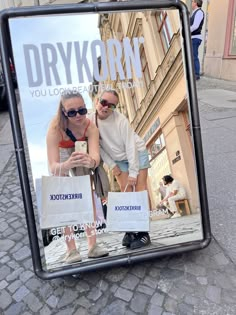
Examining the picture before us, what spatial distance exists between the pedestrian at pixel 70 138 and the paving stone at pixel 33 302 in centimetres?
49

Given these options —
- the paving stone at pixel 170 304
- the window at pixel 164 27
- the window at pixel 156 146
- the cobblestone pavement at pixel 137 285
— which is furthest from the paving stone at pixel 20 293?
the window at pixel 164 27

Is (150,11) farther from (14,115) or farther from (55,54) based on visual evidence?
(14,115)

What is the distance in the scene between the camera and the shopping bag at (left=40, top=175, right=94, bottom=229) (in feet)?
6.13

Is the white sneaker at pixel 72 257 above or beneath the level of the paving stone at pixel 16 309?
above

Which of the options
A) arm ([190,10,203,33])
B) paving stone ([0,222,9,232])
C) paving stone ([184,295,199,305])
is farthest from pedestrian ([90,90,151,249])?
arm ([190,10,203,33])

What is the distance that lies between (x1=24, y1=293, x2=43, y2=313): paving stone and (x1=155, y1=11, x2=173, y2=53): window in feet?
6.28

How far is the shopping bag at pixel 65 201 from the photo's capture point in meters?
1.87

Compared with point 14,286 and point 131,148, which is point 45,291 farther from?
point 131,148

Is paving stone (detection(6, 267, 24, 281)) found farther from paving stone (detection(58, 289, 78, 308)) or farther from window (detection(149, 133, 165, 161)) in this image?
window (detection(149, 133, 165, 161))

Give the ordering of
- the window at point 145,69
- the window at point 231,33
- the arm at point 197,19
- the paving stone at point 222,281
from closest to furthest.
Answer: the window at point 145,69
the paving stone at point 222,281
the arm at point 197,19
the window at point 231,33

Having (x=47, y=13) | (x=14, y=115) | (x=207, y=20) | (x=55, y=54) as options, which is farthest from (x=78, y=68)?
(x=207, y=20)

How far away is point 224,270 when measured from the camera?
87.4 inches

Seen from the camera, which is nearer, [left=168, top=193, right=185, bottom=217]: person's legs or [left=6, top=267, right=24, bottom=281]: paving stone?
[left=168, top=193, right=185, bottom=217]: person's legs

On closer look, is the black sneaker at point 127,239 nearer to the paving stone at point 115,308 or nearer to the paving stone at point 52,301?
the paving stone at point 115,308
